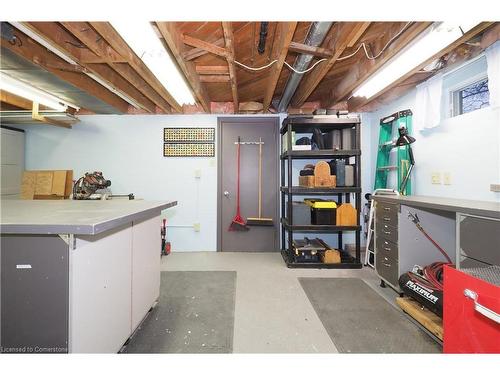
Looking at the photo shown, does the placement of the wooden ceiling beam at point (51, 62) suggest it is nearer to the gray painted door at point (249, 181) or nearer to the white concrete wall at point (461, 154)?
the gray painted door at point (249, 181)

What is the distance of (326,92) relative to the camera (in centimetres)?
347

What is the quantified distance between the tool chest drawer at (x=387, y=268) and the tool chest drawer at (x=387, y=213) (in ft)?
1.22

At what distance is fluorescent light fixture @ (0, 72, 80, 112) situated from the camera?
231cm

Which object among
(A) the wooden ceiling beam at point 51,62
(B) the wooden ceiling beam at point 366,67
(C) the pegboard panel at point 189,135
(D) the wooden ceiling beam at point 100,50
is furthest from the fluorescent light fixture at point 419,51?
(A) the wooden ceiling beam at point 51,62

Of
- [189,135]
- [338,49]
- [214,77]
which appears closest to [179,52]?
[214,77]

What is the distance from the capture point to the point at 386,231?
230cm

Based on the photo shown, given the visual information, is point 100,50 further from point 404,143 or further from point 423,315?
point 423,315

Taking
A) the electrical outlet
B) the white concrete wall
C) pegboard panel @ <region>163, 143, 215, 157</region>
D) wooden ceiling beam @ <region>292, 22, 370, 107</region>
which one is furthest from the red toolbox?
pegboard panel @ <region>163, 143, 215, 157</region>

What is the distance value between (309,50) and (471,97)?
5.79ft

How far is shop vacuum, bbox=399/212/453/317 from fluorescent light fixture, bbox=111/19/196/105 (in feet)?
8.78

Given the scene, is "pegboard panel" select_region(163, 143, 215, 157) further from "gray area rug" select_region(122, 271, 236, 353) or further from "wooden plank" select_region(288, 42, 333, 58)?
"wooden plank" select_region(288, 42, 333, 58)
